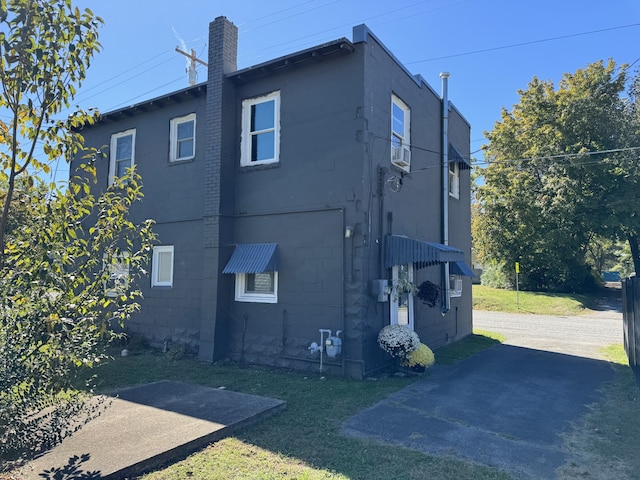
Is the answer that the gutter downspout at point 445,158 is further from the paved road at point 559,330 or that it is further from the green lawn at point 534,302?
the green lawn at point 534,302

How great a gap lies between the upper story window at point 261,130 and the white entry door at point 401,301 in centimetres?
346

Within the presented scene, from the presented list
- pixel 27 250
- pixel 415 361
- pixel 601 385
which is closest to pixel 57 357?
pixel 27 250

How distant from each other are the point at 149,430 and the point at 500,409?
472 centimetres

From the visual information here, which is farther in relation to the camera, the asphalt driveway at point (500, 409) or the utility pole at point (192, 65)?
the utility pole at point (192, 65)

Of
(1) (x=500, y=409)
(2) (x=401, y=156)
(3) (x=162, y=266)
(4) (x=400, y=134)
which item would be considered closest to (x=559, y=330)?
(4) (x=400, y=134)

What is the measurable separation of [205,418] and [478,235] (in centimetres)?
2682

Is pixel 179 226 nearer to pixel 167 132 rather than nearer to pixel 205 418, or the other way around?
pixel 167 132

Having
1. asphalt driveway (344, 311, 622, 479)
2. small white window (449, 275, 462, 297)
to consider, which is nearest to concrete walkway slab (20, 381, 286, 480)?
asphalt driveway (344, 311, 622, 479)

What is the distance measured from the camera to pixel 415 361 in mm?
8367

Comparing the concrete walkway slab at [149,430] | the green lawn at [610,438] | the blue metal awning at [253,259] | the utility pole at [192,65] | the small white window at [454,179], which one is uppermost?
the utility pole at [192,65]

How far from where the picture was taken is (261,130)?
381 inches

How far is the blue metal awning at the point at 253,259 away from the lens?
878cm

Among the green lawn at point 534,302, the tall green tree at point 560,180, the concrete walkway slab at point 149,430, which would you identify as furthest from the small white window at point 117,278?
the green lawn at point 534,302

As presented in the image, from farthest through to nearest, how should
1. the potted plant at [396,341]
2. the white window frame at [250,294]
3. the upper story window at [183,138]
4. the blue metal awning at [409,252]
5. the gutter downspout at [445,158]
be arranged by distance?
1. the gutter downspout at [445,158]
2. the upper story window at [183,138]
3. the white window frame at [250,294]
4. the blue metal awning at [409,252]
5. the potted plant at [396,341]
